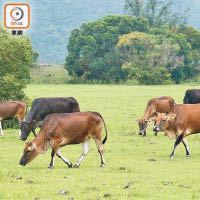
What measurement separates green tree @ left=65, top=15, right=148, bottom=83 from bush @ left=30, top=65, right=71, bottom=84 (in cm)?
214

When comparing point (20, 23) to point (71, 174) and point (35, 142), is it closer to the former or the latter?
point (35, 142)

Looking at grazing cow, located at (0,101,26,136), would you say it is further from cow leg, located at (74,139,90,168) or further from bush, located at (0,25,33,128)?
cow leg, located at (74,139,90,168)

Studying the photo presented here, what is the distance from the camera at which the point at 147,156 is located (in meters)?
14.8

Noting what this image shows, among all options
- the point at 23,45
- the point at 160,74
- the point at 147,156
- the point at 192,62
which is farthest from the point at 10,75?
the point at 192,62

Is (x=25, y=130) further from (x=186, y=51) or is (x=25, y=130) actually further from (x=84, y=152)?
(x=186, y=51)

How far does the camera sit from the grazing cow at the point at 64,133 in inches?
490

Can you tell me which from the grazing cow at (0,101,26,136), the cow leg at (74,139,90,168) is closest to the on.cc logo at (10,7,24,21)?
the grazing cow at (0,101,26,136)

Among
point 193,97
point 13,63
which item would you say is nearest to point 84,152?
point 193,97

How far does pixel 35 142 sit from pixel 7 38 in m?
11.8

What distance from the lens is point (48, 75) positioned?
78.9 meters

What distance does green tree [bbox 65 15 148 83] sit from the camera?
253ft
